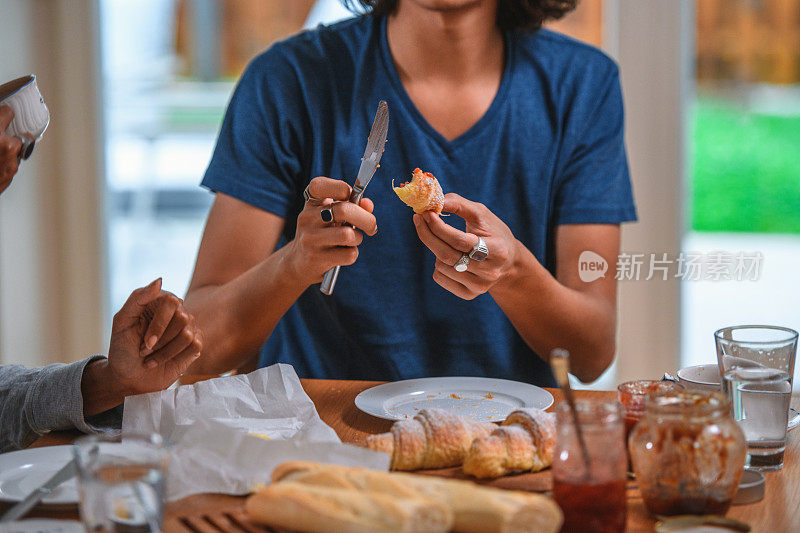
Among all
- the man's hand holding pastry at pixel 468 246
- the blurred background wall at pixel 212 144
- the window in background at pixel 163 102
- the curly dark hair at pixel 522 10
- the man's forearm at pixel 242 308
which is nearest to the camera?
the man's hand holding pastry at pixel 468 246

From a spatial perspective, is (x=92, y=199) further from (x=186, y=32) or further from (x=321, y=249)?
(x=321, y=249)

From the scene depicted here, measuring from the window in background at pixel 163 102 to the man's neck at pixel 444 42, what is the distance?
1121mm

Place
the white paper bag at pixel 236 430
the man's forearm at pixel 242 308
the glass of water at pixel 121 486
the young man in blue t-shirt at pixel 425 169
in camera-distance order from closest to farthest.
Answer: the glass of water at pixel 121 486 → the white paper bag at pixel 236 430 → the man's forearm at pixel 242 308 → the young man in blue t-shirt at pixel 425 169

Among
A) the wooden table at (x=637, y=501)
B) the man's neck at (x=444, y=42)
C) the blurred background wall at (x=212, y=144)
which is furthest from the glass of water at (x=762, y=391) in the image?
the blurred background wall at (x=212, y=144)

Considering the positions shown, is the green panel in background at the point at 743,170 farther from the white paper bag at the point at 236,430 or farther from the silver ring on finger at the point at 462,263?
the white paper bag at the point at 236,430

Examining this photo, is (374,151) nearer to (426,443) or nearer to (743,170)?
(426,443)

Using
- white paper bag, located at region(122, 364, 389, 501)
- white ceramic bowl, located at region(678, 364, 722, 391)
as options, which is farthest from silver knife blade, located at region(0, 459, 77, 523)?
white ceramic bowl, located at region(678, 364, 722, 391)

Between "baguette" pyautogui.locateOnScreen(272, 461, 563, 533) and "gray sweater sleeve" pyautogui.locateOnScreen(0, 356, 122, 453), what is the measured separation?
44 cm

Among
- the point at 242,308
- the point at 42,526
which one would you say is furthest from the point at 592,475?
the point at 242,308

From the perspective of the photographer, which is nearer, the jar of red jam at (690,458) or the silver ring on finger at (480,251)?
the jar of red jam at (690,458)

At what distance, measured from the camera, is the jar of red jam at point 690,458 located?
32.6 inches

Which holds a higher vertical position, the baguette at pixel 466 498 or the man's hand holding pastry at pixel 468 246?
the man's hand holding pastry at pixel 468 246

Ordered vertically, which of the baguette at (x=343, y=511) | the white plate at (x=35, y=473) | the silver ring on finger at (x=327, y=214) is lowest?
the white plate at (x=35, y=473)

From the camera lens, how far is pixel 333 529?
2.53 feet
